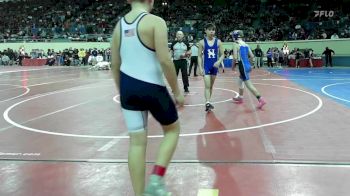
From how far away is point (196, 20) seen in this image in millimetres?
40219

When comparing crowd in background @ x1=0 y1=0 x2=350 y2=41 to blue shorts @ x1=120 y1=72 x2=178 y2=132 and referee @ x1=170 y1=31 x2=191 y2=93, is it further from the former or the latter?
blue shorts @ x1=120 y1=72 x2=178 y2=132

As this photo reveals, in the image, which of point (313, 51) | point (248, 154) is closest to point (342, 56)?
point (313, 51)

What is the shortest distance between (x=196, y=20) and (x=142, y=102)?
121ft

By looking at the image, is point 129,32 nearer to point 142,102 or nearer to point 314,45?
point 142,102

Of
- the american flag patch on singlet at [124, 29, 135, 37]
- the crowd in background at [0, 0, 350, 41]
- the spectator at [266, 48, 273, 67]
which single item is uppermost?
the crowd in background at [0, 0, 350, 41]

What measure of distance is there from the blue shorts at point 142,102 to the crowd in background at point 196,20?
29.8 meters

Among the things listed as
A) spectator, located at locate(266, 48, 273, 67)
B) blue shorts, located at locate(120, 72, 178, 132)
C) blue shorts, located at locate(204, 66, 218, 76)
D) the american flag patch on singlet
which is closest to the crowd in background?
spectator, located at locate(266, 48, 273, 67)

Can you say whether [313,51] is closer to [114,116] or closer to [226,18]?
[226,18]

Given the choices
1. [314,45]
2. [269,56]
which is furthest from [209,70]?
[314,45]

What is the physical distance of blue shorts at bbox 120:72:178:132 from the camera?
3936mm

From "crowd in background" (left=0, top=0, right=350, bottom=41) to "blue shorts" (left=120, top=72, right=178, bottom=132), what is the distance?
29835mm

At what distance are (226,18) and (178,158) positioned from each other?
34644 mm

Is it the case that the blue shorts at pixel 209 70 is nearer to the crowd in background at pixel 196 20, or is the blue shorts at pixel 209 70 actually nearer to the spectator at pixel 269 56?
the spectator at pixel 269 56

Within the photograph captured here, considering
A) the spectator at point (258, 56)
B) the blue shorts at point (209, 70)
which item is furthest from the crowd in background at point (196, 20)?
the blue shorts at point (209, 70)
